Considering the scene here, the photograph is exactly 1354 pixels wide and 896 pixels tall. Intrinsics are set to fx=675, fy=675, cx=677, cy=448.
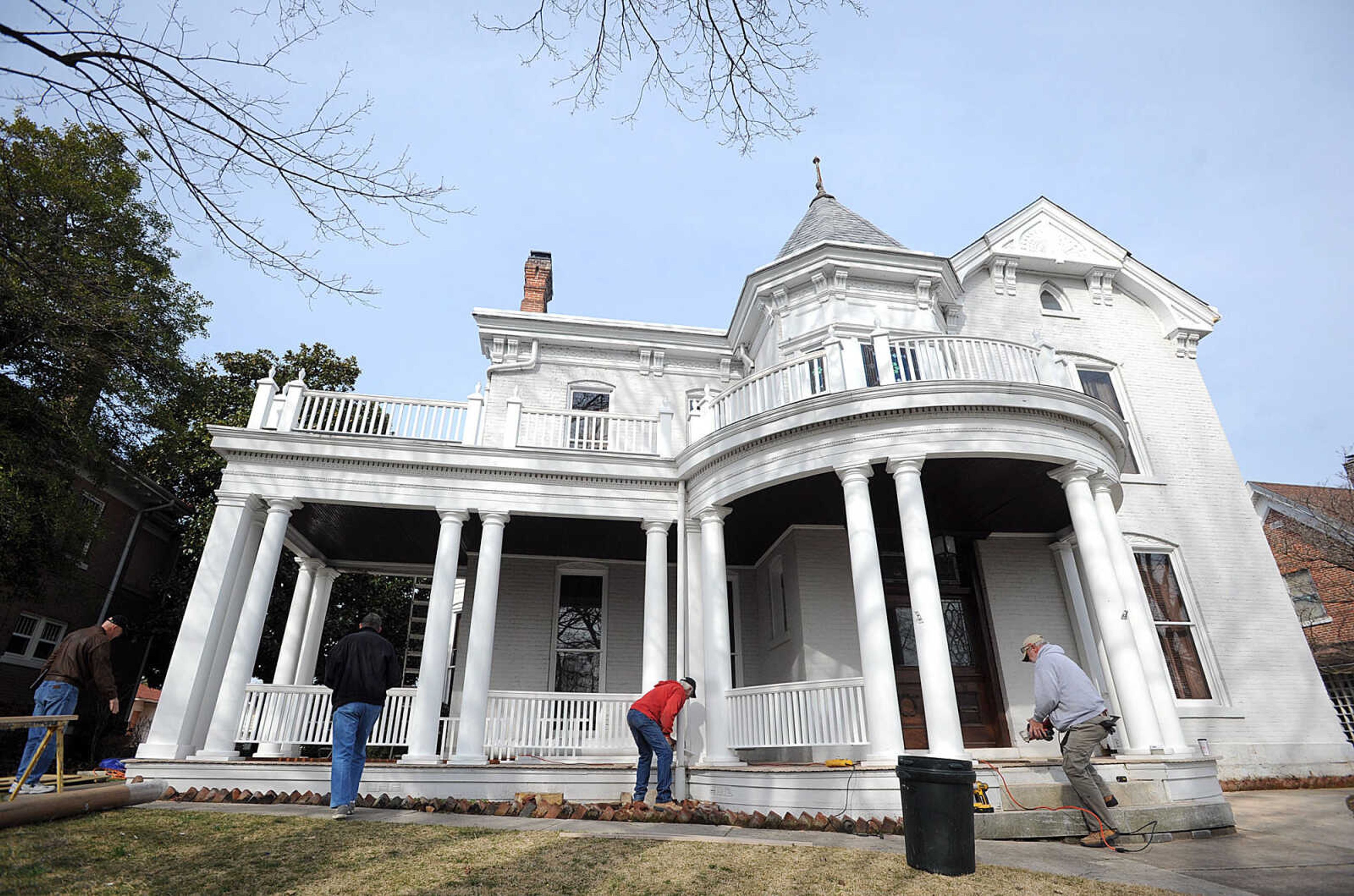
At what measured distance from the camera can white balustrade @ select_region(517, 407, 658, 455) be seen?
1151 cm

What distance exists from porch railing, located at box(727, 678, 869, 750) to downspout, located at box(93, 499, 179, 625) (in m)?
18.0

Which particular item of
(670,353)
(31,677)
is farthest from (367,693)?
(31,677)

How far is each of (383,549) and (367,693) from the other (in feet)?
23.8

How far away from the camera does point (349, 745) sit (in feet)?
21.6

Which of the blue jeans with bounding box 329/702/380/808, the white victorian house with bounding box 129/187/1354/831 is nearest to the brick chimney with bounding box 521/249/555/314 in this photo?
the white victorian house with bounding box 129/187/1354/831

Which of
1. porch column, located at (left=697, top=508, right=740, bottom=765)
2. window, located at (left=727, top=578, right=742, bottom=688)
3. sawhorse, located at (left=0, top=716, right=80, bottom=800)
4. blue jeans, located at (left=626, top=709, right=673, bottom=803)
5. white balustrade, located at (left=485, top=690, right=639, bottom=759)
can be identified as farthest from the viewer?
window, located at (left=727, top=578, right=742, bottom=688)

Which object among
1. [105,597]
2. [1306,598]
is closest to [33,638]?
[105,597]

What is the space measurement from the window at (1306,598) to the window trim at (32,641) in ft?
106

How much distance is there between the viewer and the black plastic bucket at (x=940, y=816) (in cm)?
457

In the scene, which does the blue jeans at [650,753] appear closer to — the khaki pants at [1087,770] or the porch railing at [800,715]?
the porch railing at [800,715]

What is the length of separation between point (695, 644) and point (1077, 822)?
194 inches

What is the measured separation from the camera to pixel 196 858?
4.67 m

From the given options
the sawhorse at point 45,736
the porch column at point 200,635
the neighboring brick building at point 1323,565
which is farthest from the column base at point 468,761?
the neighboring brick building at point 1323,565

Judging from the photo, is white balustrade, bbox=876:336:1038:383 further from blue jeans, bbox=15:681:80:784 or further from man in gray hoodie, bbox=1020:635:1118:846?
blue jeans, bbox=15:681:80:784
